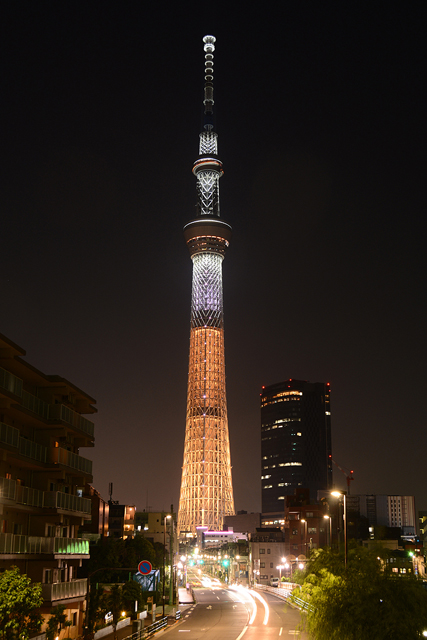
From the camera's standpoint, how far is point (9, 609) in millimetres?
27078

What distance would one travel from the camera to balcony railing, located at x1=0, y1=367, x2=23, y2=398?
3244cm

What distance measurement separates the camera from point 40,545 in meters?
36.6

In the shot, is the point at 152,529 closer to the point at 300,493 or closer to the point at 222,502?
the point at 222,502

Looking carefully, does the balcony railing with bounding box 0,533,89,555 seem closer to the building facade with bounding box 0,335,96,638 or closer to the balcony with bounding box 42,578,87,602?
the building facade with bounding box 0,335,96,638

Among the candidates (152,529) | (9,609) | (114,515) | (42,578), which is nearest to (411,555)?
(114,515)

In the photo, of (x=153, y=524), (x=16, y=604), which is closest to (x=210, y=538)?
(x=153, y=524)

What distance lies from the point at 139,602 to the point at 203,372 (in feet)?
370

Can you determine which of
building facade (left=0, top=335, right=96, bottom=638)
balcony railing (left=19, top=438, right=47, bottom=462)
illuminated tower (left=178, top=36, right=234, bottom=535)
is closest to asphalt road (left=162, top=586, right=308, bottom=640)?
building facade (left=0, top=335, right=96, bottom=638)

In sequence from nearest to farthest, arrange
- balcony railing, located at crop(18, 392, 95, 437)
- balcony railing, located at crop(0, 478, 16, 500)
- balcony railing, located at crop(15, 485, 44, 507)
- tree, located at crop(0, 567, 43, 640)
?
tree, located at crop(0, 567, 43, 640) < balcony railing, located at crop(0, 478, 16, 500) < balcony railing, located at crop(15, 485, 44, 507) < balcony railing, located at crop(18, 392, 95, 437)

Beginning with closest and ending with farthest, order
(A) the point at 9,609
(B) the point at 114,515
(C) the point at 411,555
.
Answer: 1. (A) the point at 9,609
2. (C) the point at 411,555
3. (B) the point at 114,515

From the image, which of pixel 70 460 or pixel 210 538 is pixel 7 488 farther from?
pixel 210 538

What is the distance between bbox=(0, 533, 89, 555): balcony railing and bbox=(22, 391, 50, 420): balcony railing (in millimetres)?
6216

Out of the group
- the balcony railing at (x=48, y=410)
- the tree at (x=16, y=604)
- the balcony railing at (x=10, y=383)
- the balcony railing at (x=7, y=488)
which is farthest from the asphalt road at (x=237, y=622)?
the balcony railing at (x=10, y=383)

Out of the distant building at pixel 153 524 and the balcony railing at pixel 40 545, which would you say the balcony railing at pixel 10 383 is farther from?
the distant building at pixel 153 524
